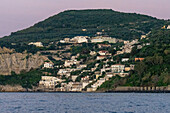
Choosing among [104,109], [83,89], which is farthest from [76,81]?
[104,109]

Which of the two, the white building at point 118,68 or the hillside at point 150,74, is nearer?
the hillside at point 150,74

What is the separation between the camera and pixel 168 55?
173 m

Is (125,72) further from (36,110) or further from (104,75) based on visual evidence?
(36,110)

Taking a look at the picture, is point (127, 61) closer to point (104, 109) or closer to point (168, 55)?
point (168, 55)

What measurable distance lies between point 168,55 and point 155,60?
26.0 feet

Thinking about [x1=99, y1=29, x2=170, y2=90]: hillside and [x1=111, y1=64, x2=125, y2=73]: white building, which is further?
[x1=111, y1=64, x2=125, y2=73]: white building

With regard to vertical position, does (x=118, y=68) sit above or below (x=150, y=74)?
above

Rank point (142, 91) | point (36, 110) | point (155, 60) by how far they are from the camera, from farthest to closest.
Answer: point (155, 60) < point (142, 91) < point (36, 110)

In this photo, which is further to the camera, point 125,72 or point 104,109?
point 125,72

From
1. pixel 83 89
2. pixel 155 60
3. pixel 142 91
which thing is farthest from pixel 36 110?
pixel 83 89

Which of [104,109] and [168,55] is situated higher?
[168,55]

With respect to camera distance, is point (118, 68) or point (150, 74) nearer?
point (150, 74)

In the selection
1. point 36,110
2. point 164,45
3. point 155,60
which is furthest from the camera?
point 164,45

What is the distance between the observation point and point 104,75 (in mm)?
185000
